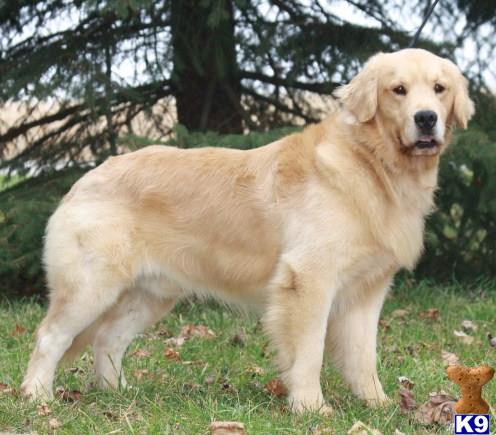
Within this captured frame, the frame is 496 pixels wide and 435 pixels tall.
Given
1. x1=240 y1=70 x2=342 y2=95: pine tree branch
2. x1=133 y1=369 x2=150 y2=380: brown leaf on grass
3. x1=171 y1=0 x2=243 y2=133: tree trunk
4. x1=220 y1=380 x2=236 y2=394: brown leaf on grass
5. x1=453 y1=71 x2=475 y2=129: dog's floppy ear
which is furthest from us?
x1=240 y1=70 x2=342 y2=95: pine tree branch

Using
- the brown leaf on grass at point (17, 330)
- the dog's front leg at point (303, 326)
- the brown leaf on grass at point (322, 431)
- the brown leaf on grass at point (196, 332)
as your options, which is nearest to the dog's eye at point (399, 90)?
the dog's front leg at point (303, 326)

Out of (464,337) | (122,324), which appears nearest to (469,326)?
(464,337)

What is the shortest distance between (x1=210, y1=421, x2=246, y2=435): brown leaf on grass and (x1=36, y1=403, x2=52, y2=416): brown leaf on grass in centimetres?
87

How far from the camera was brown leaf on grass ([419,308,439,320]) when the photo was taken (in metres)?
6.26

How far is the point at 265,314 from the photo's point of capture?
4039mm

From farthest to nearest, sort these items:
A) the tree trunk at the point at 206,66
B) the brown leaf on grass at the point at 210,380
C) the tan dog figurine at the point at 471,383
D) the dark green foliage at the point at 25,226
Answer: the tree trunk at the point at 206,66 < the dark green foliage at the point at 25,226 < the brown leaf on grass at the point at 210,380 < the tan dog figurine at the point at 471,383

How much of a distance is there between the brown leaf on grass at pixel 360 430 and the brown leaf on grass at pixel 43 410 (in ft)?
4.68

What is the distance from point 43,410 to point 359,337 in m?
1.65

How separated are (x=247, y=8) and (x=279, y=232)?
3746mm

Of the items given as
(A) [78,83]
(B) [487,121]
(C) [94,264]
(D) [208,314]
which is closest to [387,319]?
(D) [208,314]

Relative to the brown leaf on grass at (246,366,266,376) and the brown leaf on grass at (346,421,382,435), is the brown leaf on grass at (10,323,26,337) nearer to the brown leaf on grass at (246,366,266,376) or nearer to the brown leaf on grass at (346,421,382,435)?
the brown leaf on grass at (246,366,266,376)

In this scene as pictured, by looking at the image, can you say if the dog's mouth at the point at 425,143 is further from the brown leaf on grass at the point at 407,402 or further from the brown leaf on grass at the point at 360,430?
the brown leaf on grass at the point at 360,430

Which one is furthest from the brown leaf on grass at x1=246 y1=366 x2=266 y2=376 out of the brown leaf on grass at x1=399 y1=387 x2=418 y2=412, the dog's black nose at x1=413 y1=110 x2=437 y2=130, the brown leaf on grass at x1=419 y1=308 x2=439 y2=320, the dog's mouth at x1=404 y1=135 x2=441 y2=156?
the brown leaf on grass at x1=419 y1=308 x2=439 y2=320

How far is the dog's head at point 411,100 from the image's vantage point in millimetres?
3783
